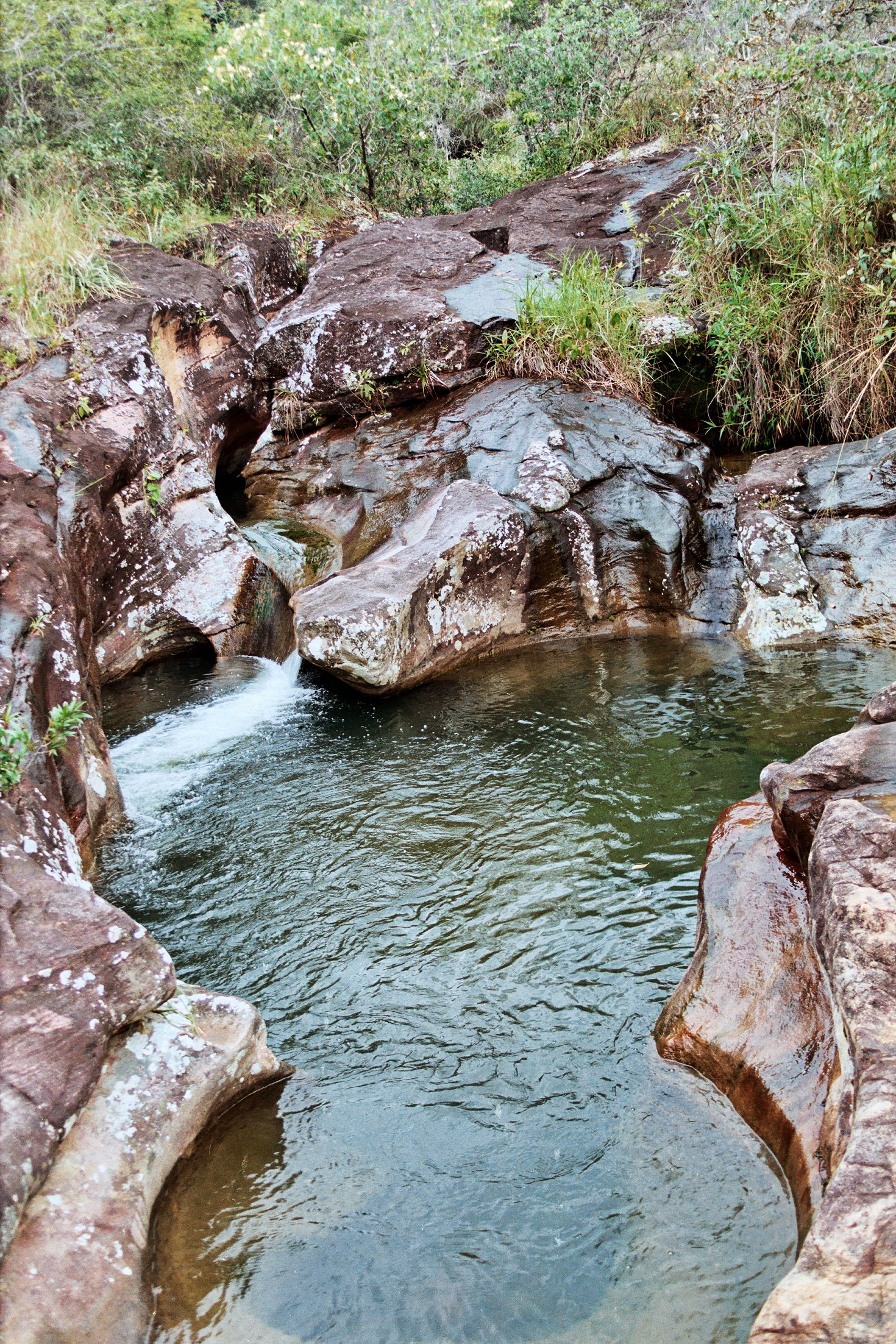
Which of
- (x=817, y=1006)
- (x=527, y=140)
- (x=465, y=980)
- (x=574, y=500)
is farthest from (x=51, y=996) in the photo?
(x=527, y=140)

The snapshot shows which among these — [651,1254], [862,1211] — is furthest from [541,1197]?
[862,1211]

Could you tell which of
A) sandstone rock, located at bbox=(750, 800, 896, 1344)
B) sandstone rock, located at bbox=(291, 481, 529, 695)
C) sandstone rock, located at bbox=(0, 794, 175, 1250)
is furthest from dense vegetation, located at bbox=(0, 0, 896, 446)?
sandstone rock, located at bbox=(0, 794, 175, 1250)

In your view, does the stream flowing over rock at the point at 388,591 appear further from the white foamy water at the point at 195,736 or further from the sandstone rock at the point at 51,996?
the white foamy water at the point at 195,736

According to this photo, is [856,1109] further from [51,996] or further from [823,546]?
[823,546]

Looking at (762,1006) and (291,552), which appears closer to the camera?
(762,1006)

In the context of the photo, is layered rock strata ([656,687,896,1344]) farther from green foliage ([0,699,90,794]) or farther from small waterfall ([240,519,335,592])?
small waterfall ([240,519,335,592])

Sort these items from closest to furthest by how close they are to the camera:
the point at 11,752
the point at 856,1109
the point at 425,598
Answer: the point at 856,1109
the point at 11,752
the point at 425,598

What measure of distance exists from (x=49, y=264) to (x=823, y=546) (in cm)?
663

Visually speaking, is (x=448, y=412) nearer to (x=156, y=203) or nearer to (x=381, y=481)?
(x=381, y=481)

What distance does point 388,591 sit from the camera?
20.2 feet

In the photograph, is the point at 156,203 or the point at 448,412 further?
the point at 156,203

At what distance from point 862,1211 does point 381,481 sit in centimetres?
691

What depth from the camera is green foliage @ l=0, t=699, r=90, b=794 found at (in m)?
3.45

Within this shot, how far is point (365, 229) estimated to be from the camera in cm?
1046
